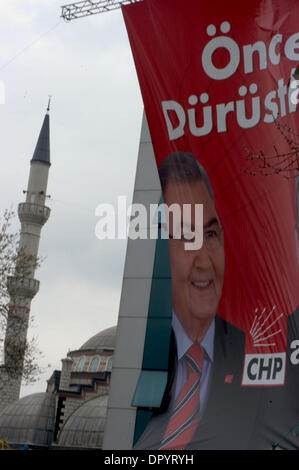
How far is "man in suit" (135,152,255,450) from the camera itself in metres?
17.3

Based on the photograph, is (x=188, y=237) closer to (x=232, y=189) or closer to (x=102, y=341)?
(x=232, y=189)

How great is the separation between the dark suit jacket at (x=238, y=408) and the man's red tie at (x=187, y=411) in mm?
220

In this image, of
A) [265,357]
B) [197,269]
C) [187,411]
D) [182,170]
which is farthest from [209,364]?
[182,170]

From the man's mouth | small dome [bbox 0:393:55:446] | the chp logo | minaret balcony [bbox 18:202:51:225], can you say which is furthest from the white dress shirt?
minaret balcony [bbox 18:202:51:225]

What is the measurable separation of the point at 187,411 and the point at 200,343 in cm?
164

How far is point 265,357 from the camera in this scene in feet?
55.6

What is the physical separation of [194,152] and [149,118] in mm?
1399

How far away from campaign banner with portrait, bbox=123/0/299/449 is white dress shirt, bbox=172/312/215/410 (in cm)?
4

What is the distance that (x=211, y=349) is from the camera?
60.4ft

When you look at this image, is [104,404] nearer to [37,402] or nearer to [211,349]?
[37,402]

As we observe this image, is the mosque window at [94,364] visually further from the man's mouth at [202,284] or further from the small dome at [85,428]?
the man's mouth at [202,284]
